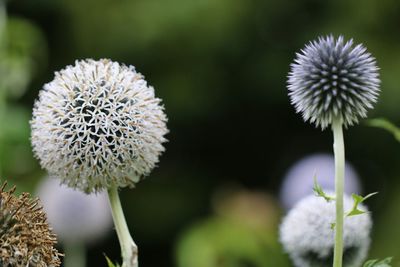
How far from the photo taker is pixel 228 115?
8.71 m

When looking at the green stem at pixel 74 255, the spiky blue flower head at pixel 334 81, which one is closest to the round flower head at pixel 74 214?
the green stem at pixel 74 255

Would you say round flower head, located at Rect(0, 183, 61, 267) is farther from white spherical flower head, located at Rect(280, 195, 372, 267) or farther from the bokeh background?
the bokeh background

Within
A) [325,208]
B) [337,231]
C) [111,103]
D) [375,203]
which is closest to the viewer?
[337,231]

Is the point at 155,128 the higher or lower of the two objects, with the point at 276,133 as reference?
lower

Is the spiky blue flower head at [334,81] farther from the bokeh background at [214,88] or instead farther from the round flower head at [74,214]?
the bokeh background at [214,88]

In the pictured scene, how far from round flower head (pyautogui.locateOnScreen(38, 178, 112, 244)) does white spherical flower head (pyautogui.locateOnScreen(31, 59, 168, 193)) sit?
99.5 inches

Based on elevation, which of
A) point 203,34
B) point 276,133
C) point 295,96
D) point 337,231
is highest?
point 203,34

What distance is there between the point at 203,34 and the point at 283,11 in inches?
48.0

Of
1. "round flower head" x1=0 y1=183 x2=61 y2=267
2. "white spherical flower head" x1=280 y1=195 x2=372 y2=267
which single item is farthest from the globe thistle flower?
"round flower head" x1=0 y1=183 x2=61 y2=267

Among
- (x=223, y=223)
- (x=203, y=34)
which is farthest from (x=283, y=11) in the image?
(x=223, y=223)

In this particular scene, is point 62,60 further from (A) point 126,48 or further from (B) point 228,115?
(B) point 228,115

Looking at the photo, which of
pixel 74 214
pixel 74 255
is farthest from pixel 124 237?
pixel 74 214

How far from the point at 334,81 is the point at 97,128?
2.28 feet

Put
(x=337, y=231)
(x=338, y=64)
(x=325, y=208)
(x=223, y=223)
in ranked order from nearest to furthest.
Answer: (x=337, y=231)
(x=338, y=64)
(x=325, y=208)
(x=223, y=223)
